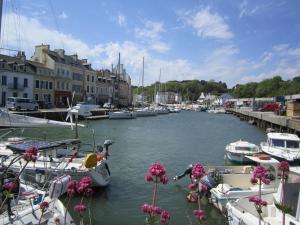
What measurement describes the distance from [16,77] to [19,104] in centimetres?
1059

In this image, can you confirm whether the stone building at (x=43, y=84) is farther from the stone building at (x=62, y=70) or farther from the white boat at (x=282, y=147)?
the white boat at (x=282, y=147)

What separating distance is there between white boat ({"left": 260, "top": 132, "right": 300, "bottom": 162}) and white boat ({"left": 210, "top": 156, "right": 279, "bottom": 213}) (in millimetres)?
6970

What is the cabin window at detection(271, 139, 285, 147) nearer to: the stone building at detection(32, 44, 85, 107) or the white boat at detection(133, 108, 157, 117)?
the stone building at detection(32, 44, 85, 107)

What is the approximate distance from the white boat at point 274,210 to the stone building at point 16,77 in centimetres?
5333

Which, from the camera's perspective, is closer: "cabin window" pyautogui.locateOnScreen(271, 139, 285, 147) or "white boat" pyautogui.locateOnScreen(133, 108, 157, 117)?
"cabin window" pyautogui.locateOnScreen(271, 139, 285, 147)

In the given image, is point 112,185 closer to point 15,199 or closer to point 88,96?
point 15,199

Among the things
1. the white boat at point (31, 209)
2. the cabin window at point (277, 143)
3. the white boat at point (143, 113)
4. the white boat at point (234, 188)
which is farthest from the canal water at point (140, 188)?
the white boat at point (143, 113)

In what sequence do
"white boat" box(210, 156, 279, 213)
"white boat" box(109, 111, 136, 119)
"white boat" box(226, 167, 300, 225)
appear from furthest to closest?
"white boat" box(109, 111, 136, 119) < "white boat" box(210, 156, 279, 213) < "white boat" box(226, 167, 300, 225)

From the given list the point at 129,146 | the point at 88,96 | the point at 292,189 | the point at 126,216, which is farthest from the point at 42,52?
the point at 292,189

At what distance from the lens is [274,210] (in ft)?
37.1

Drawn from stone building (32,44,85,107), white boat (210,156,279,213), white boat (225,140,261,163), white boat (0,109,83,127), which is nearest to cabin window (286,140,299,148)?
white boat (225,140,261,163)

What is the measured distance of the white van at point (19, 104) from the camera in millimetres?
52906

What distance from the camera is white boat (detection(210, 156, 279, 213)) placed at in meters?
14.8

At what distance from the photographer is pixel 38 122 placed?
16375 millimetres
